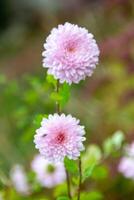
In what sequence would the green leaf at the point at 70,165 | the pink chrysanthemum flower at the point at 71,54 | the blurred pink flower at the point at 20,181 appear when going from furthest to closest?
the blurred pink flower at the point at 20,181, the green leaf at the point at 70,165, the pink chrysanthemum flower at the point at 71,54

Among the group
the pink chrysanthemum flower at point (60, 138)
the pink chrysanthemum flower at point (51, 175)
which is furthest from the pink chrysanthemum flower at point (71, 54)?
the pink chrysanthemum flower at point (51, 175)

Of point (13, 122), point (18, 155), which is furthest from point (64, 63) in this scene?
point (13, 122)

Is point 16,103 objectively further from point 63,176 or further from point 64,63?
point 64,63

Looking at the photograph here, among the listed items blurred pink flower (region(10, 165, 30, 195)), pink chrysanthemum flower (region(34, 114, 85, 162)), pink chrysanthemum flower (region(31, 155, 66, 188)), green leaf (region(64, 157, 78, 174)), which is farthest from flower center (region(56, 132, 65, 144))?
blurred pink flower (region(10, 165, 30, 195))

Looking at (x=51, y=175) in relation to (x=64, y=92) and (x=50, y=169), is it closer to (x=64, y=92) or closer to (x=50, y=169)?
(x=50, y=169)

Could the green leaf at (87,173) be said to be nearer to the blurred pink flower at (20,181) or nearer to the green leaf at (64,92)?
the green leaf at (64,92)

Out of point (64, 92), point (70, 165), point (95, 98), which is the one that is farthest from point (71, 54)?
point (95, 98)
